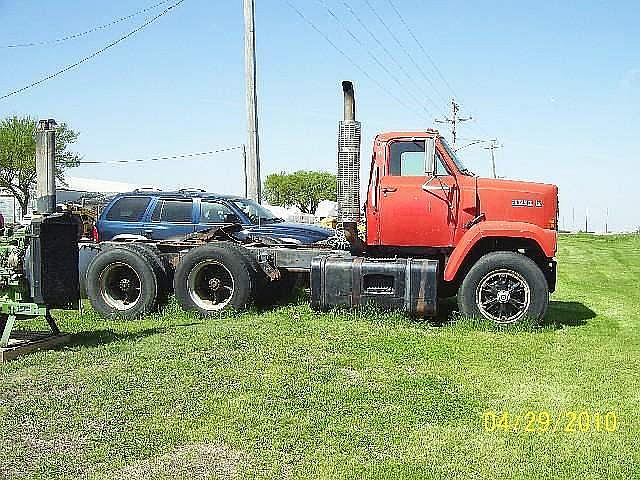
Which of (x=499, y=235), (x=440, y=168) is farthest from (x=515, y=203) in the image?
(x=440, y=168)

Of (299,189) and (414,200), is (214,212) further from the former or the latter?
(299,189)

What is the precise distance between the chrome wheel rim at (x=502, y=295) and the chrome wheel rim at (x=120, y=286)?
488 cm

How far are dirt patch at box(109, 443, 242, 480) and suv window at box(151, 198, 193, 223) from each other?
834 cm

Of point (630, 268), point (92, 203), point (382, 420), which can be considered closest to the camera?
point (382, 420)

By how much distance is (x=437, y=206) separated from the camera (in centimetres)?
960

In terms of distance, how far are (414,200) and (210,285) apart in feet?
10.3

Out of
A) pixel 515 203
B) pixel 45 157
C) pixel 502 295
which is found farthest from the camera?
pixel 45 157

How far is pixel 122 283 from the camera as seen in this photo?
1077 centimetres

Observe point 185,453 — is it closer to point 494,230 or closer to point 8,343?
point 8,343

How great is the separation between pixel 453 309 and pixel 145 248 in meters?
4.65

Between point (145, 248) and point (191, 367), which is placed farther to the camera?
point (145, 248)

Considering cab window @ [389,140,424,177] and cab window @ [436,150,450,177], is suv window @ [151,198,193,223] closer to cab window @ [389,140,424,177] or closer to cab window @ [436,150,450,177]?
cab window @ [389,140,424,177]

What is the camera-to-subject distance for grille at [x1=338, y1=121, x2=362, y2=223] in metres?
9.63

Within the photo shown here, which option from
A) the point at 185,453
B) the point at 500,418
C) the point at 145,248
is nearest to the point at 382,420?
the point at 500,418
